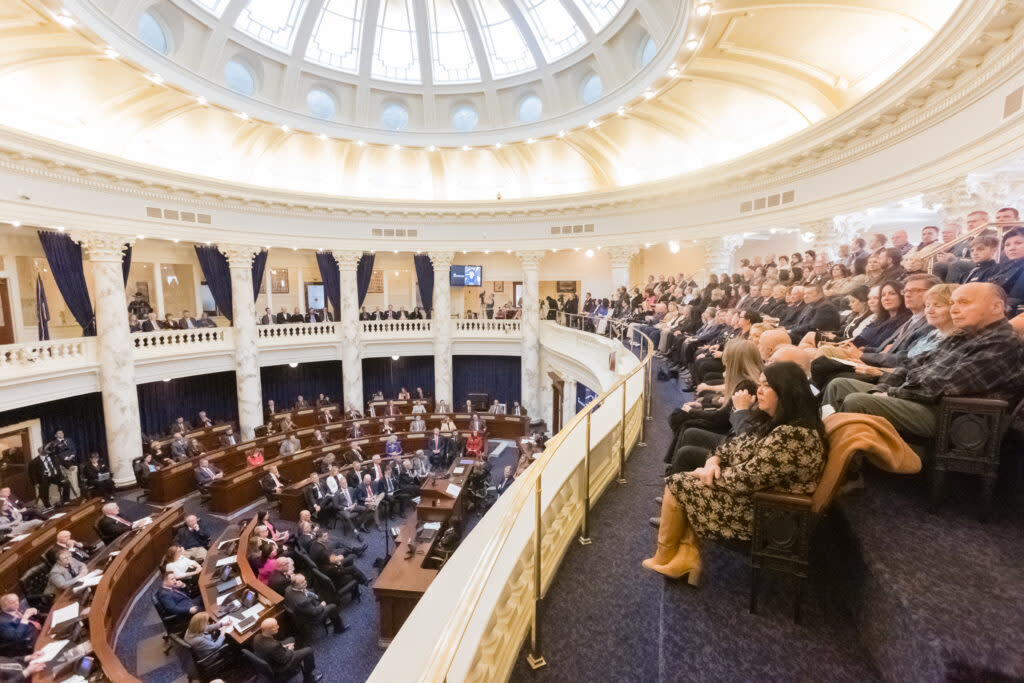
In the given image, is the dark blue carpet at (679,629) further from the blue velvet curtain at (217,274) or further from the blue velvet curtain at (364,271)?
the blue velvet curtain at (364,271)

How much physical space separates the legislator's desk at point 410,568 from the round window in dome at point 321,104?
39.9 ft

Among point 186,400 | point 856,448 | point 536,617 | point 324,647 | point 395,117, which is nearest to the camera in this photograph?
point 856,448

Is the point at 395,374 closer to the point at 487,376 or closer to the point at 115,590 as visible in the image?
the point at 487,376

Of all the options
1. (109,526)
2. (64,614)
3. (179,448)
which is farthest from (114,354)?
(64,614)

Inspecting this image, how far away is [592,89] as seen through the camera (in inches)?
530

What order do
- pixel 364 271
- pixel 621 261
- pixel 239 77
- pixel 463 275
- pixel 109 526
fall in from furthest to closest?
pixel 463 275, pixel 364 271, pixel 621 261, pixel 239 77, pixel 109 526

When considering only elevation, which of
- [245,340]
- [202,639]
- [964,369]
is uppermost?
[964,369]

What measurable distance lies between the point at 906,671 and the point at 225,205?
16.5 meters

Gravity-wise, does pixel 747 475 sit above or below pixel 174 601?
above

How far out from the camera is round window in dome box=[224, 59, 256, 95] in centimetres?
1263

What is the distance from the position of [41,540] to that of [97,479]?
11.8ft

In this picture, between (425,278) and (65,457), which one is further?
(425,278)

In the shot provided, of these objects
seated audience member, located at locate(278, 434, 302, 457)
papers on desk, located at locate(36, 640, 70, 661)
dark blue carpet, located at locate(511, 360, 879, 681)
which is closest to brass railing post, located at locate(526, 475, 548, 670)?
dark blue carpet, located at locate(511, 360, 879, 681)

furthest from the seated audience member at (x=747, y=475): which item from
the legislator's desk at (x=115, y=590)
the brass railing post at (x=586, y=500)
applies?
the legislator's desk at (x=115, y=590)
